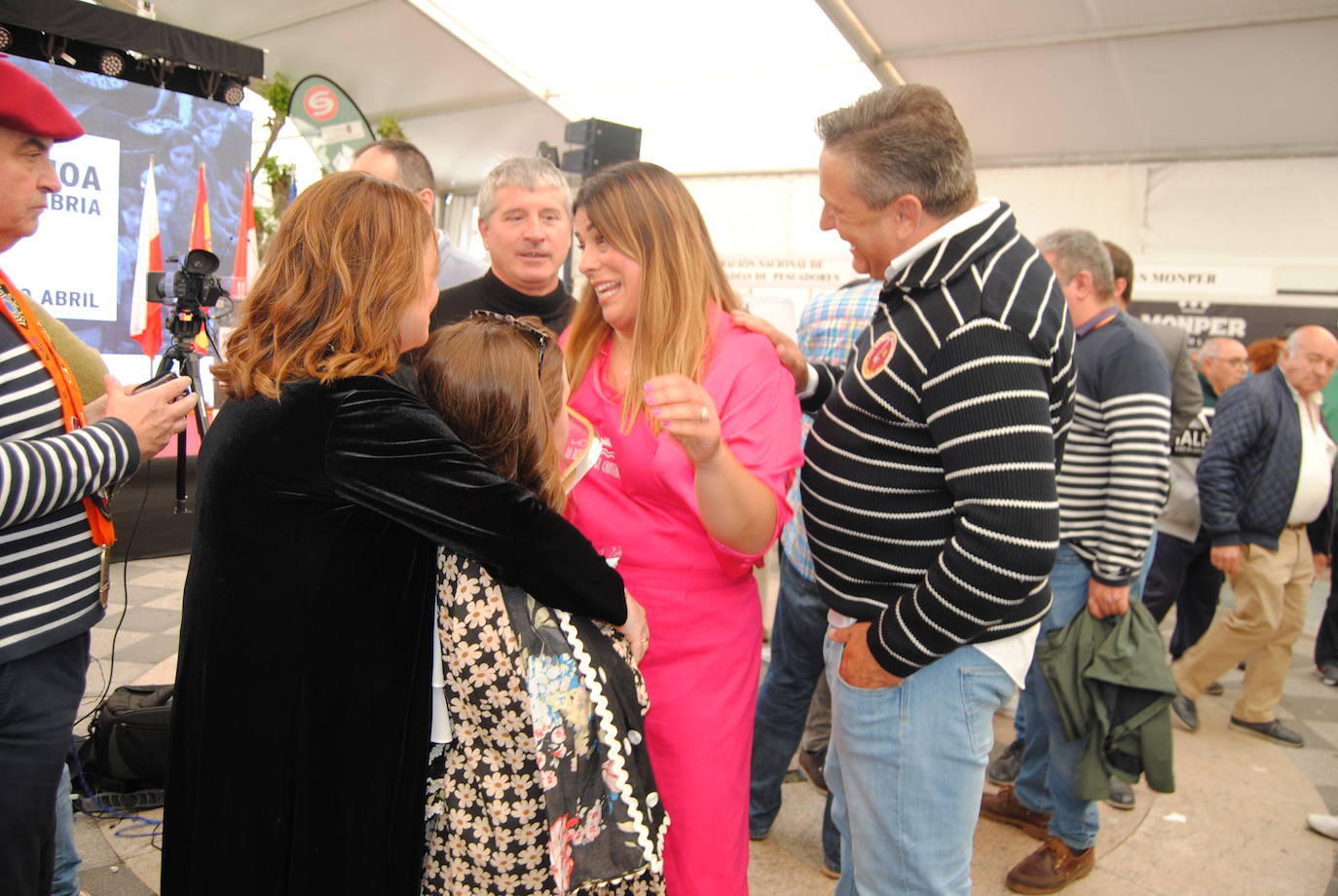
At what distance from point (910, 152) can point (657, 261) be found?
486 millimetres

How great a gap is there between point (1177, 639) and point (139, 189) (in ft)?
22.8

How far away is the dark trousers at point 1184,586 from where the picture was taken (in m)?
4.35

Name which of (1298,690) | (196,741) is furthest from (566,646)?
(1298,690)

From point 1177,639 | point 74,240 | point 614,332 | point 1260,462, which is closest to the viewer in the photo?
point 614,332

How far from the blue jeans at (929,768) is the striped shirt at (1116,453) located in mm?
1191

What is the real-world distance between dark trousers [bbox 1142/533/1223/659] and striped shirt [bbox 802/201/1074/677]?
348cm

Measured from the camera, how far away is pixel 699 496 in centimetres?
140

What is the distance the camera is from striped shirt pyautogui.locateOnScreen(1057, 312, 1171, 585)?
2350 mm

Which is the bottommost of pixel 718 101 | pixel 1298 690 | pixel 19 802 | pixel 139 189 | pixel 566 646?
pixel 1298 690

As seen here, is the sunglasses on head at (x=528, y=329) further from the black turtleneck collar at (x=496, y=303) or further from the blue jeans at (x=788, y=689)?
the blue jeans at (x=788, y=689)

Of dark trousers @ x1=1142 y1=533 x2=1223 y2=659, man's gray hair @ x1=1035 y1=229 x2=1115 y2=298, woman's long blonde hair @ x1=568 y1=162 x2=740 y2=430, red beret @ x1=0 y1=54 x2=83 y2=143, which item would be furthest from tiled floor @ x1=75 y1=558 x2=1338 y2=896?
red beret @ x1=0 y1=54 x2=83 y2=143

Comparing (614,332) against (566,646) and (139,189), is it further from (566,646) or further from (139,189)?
(139,189)

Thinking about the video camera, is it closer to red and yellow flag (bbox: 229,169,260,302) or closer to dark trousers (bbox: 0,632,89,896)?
dark trousers (bbox: 0,632,89,896)

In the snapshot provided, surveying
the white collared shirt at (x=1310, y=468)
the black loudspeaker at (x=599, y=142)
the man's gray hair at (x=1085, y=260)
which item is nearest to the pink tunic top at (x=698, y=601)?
the man's gray hair at (x=1085, y=260)
